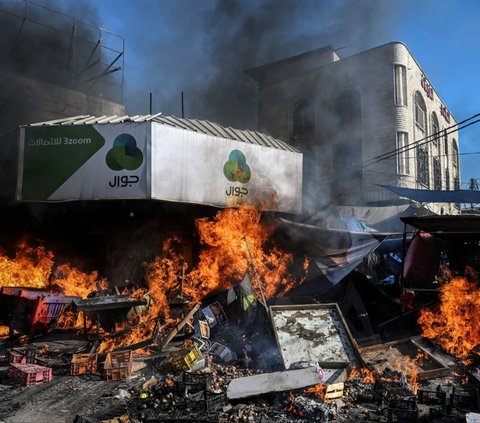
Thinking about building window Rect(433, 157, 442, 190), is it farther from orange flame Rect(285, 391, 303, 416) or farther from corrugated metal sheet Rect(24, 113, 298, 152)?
orange flame Rect(285, 391, 303, 416)

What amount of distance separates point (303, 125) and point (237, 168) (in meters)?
15.5

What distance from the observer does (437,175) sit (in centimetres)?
2795

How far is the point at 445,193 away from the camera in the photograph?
13281mm

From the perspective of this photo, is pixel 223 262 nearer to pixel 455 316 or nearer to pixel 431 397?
pixel 455 316

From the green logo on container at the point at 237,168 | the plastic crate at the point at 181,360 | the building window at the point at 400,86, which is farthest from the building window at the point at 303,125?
the plastic crate at the point at 181,360

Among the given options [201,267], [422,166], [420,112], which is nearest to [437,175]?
[422,166]

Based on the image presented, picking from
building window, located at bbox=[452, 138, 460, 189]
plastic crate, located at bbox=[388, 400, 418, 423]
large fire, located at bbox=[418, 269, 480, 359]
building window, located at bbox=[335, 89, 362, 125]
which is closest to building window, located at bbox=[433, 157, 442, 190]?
building window, located at bbox=[452, 138, 460, 189]

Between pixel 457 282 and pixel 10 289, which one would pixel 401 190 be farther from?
pixel 10 289

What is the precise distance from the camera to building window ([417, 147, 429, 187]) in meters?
24.3

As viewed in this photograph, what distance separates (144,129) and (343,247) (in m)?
6.39

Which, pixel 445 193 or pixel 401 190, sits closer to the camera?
pixel 445 193

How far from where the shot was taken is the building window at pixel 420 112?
24859 mm

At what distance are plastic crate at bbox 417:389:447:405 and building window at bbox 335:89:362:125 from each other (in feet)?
67.4

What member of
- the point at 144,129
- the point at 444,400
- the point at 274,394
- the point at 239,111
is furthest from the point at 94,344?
the point at 239,111
